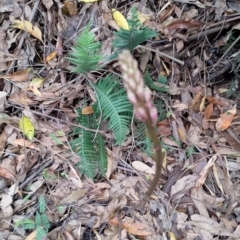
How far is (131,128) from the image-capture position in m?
1.97

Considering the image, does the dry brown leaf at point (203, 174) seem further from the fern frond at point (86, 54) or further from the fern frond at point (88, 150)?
the fern frond at point (86, 54)

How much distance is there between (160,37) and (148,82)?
10.7 inches

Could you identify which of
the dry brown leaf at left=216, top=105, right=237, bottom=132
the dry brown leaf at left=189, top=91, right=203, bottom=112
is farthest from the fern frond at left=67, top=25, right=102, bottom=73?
the dry brown leaf at left=216, top=105, right=237, bottom=132

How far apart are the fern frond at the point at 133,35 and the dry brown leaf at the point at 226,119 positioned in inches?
21.8

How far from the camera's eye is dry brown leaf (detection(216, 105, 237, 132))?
1.99 m

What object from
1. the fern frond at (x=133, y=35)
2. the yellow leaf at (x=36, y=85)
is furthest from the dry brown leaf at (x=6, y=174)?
the fern frond at (x=133, y=35)

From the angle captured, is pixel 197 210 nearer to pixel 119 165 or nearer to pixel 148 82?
pixel 119 165

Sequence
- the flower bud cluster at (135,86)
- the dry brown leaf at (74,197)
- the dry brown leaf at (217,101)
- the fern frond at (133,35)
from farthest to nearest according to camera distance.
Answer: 1. the dry brown leaf at (217,101)
2. the dry brown leaf at (74,197)
3. the fern frond at (133,35)
4. the flower bud cluster at (135,86)

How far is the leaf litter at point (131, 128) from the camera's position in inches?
75.2

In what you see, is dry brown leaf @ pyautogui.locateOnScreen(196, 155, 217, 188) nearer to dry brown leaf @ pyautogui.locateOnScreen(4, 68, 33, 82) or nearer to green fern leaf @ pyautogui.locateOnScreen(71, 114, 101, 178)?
green fern leaf @ pyautogui.locateOnScreen(71, 114, 101, 178)

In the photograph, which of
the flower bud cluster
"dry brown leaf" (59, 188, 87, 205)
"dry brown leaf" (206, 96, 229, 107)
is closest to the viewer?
the flower bud cluster

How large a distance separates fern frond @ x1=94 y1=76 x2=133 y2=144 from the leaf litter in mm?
76

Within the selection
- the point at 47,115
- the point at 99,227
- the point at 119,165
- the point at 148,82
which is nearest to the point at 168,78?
the point at 148,82

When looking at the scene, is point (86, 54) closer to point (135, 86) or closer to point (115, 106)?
point (115, 106)
